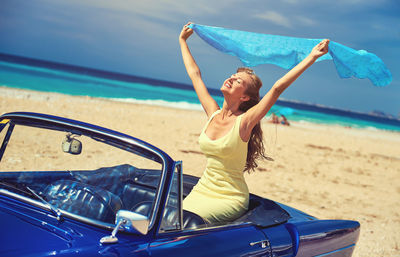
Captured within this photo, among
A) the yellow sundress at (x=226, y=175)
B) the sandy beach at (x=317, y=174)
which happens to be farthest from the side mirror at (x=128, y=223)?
the sandy beach at (x=317, y=174)

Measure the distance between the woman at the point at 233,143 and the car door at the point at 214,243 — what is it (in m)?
0.38


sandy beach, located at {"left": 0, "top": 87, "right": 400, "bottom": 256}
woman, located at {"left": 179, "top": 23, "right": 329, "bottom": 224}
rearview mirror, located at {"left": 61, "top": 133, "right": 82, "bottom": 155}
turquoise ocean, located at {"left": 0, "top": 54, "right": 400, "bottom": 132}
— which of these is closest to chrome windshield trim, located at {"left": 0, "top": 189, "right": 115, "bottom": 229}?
rearview mirror, located at {"left": 61, "top": 133, "right": 82, "bottom": 155}

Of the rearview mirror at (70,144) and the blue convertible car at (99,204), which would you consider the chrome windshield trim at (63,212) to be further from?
the rearview mirror at (70,144)

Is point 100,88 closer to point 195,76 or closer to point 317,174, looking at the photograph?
point 317,174

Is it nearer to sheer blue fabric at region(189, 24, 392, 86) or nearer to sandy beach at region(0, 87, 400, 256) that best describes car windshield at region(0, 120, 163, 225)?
sheer blue fabric at region(189, 24, 392, 86)

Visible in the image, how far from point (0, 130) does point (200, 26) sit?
240 cm

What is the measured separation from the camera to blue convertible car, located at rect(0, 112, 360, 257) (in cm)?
199

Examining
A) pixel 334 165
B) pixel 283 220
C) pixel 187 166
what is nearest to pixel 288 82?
pixel 283 220

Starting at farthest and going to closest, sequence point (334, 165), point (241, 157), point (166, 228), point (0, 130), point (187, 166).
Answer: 1. point (334, 165)
2. point (187, 166)
3. point (241, 157)
4. point (0, 130)
5. point (166, 228)

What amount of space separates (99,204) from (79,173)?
1.24ft

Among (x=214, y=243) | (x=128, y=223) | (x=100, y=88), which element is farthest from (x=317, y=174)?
(x=100, y=88)

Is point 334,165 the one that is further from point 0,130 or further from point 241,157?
point 0,130

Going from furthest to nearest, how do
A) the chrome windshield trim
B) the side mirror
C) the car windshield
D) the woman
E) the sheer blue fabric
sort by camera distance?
the sheer blue fabric → the woman → the car windshield → the chrome windshield trim → the side mirror

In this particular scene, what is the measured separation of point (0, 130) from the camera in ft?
8.67
